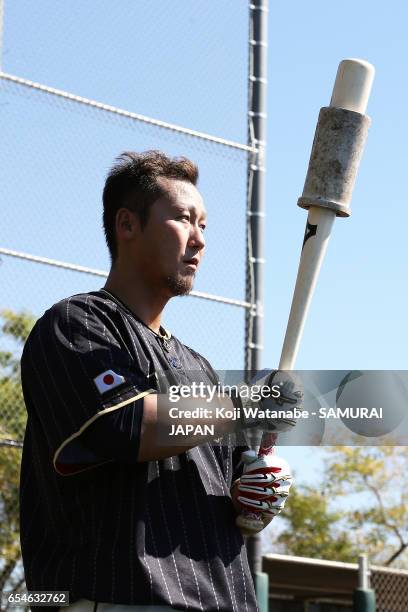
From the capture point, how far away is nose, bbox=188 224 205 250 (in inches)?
122

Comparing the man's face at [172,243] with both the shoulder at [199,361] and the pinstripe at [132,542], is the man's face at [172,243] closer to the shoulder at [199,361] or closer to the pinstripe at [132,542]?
the shoulder at [199,361]

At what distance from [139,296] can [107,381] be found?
431 millimetres

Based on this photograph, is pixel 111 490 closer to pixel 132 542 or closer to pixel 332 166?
pixel 132 542

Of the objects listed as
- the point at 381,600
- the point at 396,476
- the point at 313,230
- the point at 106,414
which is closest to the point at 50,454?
the point at 106,414

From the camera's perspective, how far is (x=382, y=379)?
3240mm

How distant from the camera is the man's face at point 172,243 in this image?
120 inches

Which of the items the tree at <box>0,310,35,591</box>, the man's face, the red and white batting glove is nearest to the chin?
the man's face

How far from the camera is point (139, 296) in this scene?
308 cm

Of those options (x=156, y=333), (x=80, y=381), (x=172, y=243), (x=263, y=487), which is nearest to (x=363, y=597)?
(x=263, y=487)

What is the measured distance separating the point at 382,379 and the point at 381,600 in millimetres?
7075

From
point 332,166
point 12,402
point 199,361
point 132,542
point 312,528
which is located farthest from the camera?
point 312,528

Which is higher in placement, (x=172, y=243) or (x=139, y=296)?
(x=172, y=243)

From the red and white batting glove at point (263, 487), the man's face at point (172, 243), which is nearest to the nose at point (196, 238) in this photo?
the man's face at point (172, 243)

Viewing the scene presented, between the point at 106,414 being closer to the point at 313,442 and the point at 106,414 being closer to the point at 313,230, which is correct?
the point at 313,442
